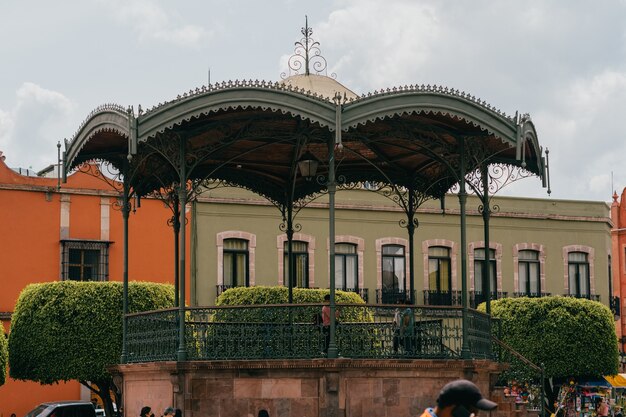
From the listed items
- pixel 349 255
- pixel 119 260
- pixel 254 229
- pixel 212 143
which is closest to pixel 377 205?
pixel 349 255

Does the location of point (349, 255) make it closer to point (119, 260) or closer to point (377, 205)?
point (377, 205)

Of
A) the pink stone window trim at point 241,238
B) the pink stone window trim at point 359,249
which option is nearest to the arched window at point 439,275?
the pink stone window trim at point 359,249

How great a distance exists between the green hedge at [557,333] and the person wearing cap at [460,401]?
31319 mm

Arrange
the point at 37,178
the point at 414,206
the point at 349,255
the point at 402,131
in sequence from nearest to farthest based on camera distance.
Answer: the point at 402,131, the point at 414,206, the point at 37,178, the point at 349,255

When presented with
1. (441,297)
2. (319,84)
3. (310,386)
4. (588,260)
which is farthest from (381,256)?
(310,386)

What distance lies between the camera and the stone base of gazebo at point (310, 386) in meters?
Answer: 19.2

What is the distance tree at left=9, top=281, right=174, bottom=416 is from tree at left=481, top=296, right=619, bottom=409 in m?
12.2

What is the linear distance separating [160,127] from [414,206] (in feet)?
23.5

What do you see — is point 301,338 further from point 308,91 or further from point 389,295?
point 389,295

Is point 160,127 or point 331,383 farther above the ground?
point 160,127

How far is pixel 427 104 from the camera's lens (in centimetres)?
1972

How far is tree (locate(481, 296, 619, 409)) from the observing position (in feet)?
128

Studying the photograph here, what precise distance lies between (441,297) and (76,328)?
17.7m

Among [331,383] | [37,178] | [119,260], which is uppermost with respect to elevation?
[37,178]
